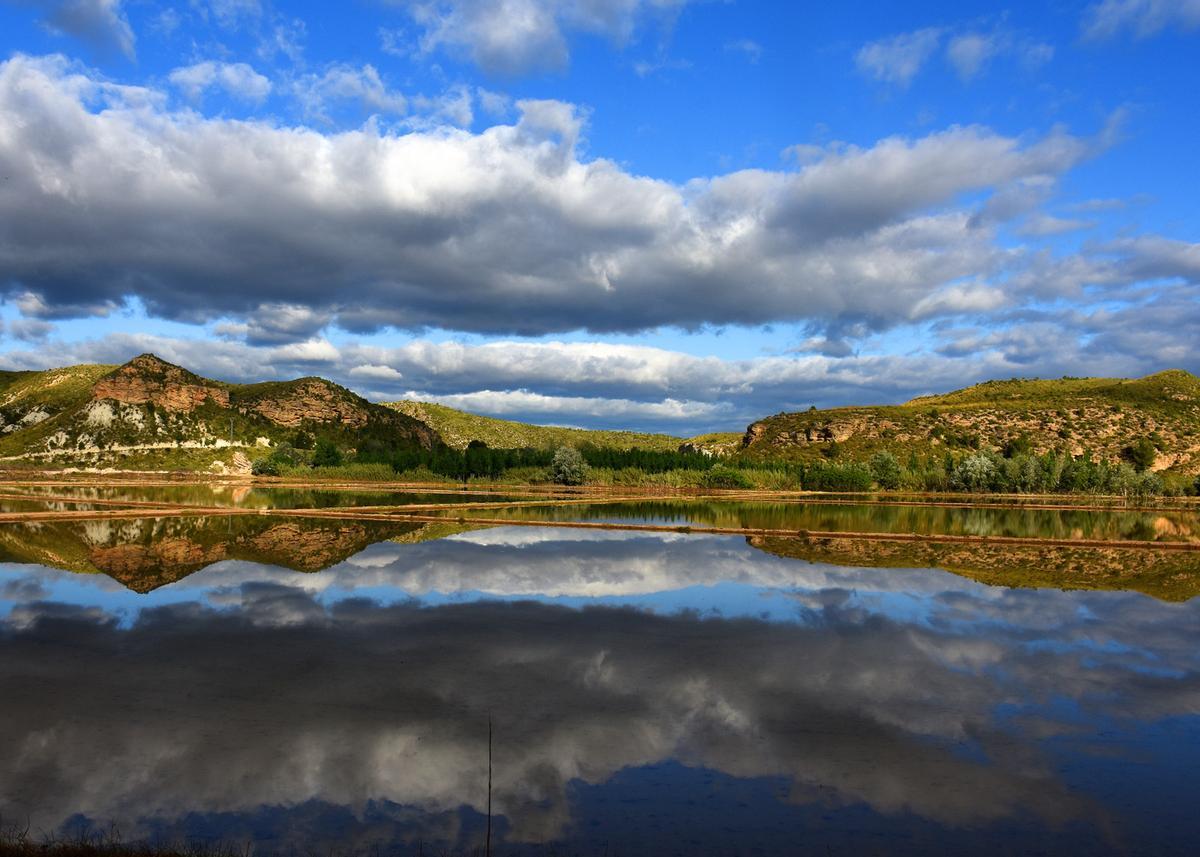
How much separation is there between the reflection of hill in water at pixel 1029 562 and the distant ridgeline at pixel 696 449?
44.1 metres

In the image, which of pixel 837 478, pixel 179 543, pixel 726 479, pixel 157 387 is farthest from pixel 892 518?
pixel 157 387

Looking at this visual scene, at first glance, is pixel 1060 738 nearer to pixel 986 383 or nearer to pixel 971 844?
pixel 971 844

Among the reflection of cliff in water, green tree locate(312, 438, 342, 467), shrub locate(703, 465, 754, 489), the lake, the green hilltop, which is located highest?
the green hilltop

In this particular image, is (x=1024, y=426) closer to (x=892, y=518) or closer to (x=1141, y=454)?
(x=1141, y=454)

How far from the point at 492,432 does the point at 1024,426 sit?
11312 centimetres

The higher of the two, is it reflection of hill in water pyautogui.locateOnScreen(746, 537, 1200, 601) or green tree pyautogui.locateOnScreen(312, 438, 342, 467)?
green tree pyautogui.locateOnScreen(312, 438, 342, 467)

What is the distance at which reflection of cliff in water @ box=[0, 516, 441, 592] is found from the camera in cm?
1900

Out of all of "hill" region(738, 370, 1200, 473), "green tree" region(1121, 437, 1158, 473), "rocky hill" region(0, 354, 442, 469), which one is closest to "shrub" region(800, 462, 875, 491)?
"hill" region(738, 370, 1200, 473)

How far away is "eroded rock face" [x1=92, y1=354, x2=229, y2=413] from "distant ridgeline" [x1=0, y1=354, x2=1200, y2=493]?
0.29 m

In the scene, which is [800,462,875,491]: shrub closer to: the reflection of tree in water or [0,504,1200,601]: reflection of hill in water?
the reflection of tree in water

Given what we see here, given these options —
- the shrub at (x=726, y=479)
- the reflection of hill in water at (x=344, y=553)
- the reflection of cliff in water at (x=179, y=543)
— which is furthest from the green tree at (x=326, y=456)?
the reflection of hill in water at (x=344, y=553)

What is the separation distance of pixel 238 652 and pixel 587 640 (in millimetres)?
5239

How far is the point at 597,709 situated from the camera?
8.89 meters

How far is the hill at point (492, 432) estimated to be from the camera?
172000 mm
